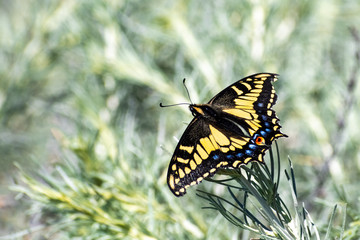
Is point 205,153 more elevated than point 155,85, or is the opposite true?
point 155,85

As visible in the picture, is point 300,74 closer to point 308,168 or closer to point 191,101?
point 308,168

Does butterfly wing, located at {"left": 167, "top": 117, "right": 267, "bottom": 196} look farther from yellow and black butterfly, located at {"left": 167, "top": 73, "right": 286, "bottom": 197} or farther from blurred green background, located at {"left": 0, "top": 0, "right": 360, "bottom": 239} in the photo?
blurred green background, located at {"left": 0, "top": 0, "right": 360, "bottom": 239}

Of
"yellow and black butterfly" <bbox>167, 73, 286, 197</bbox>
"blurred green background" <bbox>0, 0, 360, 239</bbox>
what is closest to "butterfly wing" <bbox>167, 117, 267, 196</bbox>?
"yellow and black butterfly" <bbox>167, 73, 286, 197</bbox>

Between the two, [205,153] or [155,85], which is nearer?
[205,153]

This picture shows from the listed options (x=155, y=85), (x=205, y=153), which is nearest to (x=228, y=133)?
(x=205, y=153)

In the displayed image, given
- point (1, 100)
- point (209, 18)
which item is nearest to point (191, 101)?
point (209, 18)

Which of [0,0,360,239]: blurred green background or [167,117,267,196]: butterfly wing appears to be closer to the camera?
[167,117,267,196]: butterfly wing

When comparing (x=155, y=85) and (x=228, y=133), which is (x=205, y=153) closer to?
(x=228, y=133)
